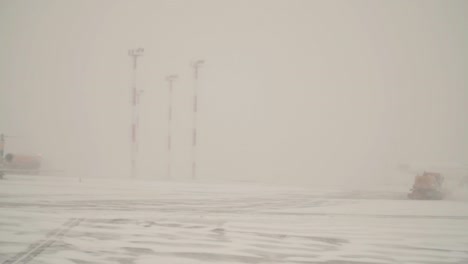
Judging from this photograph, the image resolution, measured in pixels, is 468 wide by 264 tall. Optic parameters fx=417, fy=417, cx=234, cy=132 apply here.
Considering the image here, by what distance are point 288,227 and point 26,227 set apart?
16.5 feet

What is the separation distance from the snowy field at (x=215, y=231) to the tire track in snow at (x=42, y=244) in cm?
1

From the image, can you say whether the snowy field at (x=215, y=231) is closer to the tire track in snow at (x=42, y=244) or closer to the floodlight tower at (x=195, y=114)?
the tire track in snow at (x=42, y=244)

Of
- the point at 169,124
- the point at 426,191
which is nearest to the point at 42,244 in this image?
the point at 426,191

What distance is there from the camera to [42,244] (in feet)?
21.0

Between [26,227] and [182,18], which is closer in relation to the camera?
[26,227]

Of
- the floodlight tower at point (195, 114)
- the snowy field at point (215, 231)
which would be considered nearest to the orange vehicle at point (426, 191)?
the snowy field at point (215, 231)

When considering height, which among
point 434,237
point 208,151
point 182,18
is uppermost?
point 182,18

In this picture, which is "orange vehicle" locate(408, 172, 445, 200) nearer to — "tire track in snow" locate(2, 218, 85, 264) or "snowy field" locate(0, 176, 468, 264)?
"snowy field" locate(0, 176, 468, 264)

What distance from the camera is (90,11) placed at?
2258cm

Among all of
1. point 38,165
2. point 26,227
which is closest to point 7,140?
point 38,165

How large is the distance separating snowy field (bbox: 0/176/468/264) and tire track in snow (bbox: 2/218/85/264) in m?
0.01

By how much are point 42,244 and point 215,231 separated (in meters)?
3.00

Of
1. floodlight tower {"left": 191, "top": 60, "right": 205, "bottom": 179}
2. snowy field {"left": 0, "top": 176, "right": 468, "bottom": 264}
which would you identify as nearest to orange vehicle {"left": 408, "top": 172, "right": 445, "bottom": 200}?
snowy field {"left": 0, "top": 176, "right": 468, "bottom": 264}

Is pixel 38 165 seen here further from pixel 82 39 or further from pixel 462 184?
pixel 462 184
